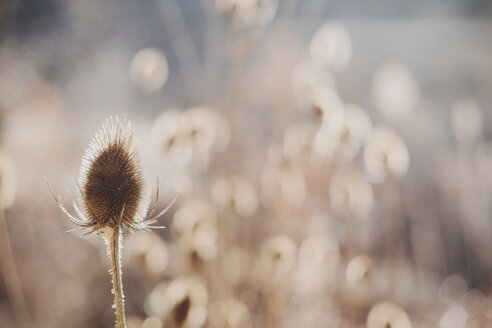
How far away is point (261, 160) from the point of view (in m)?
2.18

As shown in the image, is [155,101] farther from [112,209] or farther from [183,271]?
[112,209]

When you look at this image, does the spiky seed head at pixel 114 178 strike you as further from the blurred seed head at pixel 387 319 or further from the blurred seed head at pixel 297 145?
the blurred seed head at pixel 297 145

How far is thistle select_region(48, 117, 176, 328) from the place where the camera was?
1.50 ft

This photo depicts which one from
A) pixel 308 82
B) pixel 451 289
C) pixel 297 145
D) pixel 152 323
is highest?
pixel 308 82

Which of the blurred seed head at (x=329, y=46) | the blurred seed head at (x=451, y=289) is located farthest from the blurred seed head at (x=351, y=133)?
the blurred seed head at (x=451, y=289)

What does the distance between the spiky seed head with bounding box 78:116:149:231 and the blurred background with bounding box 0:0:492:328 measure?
0.27 ft

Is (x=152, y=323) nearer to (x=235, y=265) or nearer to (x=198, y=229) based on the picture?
(x=198, y=229)

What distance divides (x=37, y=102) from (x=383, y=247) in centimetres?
220

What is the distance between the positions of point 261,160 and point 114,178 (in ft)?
5.61

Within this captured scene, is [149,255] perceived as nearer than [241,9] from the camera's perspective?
No

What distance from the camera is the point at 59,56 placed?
8.45 ft

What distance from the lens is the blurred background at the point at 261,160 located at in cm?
106

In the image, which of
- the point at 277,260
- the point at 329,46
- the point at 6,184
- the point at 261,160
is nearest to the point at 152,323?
the point at 277,260

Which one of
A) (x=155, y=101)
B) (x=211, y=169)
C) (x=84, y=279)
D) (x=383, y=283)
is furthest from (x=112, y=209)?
(x=155, y=101)
